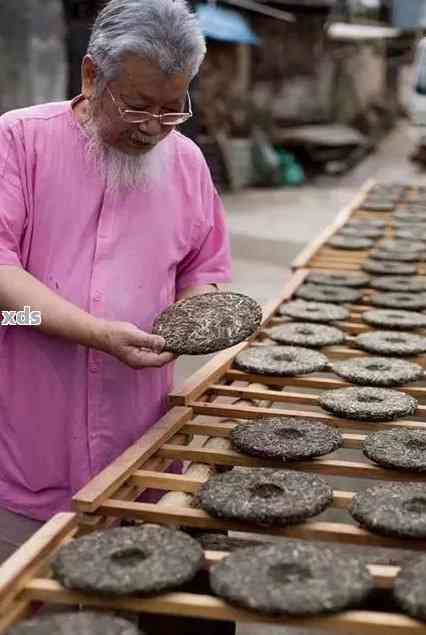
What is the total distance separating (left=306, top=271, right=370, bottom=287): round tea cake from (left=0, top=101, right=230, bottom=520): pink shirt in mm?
1900

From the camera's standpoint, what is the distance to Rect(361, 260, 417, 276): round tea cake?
4.29 metres

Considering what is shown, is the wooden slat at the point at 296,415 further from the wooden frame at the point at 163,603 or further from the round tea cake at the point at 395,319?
the round tea cake at the point at 395,319

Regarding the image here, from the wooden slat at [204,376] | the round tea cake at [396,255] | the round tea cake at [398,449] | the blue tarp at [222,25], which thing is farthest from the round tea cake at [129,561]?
the blue tarp at [222,25]

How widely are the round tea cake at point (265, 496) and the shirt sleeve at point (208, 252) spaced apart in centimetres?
66

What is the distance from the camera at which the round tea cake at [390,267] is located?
4293 mm

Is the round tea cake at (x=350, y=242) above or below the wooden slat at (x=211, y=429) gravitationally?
above

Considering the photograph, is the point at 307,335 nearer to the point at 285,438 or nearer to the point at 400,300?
the point at 400,300

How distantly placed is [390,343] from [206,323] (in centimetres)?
105

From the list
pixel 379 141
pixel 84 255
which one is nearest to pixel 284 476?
pixel 84 255

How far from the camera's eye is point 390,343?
3139mm

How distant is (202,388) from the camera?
8.85ft

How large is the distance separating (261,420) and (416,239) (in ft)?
9.94

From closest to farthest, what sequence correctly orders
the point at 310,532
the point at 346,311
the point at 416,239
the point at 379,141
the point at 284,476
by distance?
the point at 310,532, the point at 284,476, the point at 346,311, the point at 416,239, the point at 379,141

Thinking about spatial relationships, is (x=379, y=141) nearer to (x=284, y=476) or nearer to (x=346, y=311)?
(x=346, y=311)
